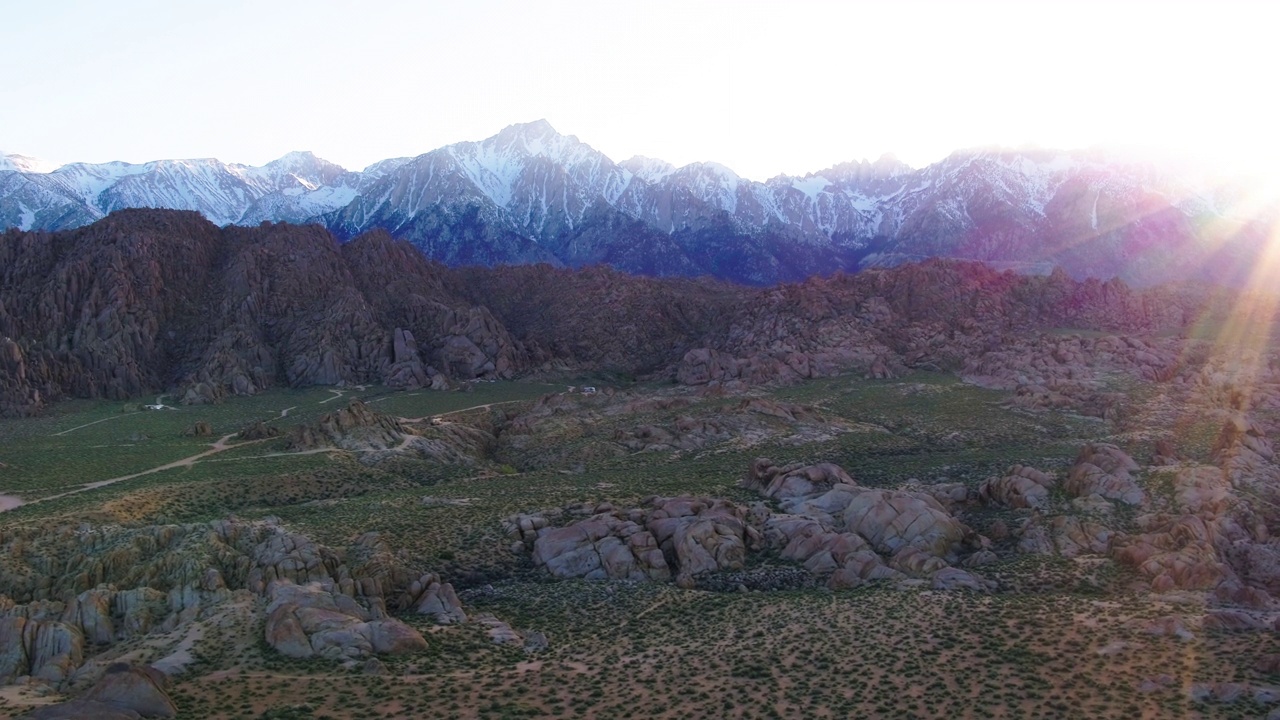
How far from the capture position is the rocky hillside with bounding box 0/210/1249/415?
12175cm

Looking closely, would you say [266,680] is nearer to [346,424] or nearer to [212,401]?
[346,424]

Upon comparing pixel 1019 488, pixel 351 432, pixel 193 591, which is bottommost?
pixel 1019 488

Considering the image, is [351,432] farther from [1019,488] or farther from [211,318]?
[211,318]

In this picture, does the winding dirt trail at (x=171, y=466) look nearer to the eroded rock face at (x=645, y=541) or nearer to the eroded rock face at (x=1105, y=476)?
the eroded rock face at (x=645, y=541)

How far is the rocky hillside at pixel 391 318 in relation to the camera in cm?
12175

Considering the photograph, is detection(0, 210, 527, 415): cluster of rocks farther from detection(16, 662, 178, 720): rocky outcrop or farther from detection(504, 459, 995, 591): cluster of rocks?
detection(16, 662, 178, 720): rocky outcrop

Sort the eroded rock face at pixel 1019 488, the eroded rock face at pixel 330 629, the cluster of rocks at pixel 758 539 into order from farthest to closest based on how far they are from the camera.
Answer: the eroded rock face at pixel 1019 488, the cluster of rocks at pixel 758 539, the eroded rock face at pixel 330 629

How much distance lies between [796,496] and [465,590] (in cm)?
2494

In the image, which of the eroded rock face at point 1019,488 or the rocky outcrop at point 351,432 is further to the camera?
the rocky outcrop at point 351,432

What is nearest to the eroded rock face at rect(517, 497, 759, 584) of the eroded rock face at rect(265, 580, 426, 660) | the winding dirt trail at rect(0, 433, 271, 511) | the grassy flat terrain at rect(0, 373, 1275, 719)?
the grassy flat terrain at rect(0, 373, 1275, 719)

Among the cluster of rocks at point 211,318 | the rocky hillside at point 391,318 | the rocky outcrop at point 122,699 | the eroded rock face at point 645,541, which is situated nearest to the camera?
the rocky outcrop at point 122,699

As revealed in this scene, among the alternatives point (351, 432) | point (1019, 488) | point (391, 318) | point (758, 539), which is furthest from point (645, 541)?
point (391, 318)

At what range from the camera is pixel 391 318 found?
478 feet

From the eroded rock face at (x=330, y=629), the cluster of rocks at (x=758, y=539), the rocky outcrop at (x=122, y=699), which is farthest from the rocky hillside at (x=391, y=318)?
the rocky outcrop at (x=122, y=699)
